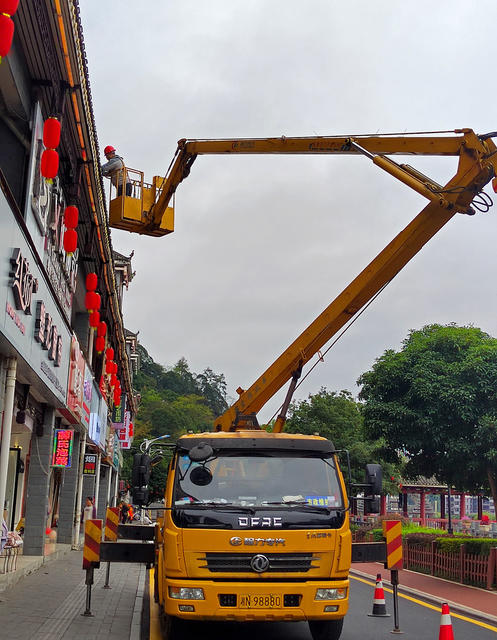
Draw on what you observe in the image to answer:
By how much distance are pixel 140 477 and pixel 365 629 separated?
13.4 feet

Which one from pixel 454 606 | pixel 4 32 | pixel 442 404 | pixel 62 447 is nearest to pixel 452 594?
pixel 454 606

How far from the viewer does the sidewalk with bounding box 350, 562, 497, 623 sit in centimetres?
1345

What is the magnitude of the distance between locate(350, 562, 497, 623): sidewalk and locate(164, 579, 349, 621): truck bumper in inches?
208

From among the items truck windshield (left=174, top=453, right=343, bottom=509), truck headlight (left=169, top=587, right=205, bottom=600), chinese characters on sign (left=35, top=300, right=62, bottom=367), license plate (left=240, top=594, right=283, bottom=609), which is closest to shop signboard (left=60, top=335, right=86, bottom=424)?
chinese characters on sign (left=35, top=300, right=62, bottom=367)

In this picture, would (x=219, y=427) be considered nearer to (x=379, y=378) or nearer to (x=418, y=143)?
(x=418, y=143)

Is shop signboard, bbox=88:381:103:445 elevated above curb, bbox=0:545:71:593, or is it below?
above

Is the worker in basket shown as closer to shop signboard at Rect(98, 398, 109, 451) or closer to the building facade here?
the building facade

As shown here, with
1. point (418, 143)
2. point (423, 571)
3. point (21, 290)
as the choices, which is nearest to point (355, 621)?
point (21, 290)

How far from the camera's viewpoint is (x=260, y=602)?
331 inches

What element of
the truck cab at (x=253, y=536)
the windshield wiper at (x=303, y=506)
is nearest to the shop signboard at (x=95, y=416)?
the truck cab at (x=253, y=536)

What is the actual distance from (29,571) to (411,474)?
11.0 metres

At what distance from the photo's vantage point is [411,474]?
21.8 m

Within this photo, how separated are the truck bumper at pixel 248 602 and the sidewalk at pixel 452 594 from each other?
527 centimetres

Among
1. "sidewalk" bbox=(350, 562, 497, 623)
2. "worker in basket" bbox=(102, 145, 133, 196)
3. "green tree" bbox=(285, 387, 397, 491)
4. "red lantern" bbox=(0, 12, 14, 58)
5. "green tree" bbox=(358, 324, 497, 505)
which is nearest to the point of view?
"red lantern" bbox=(0, 12, 14, 58)
